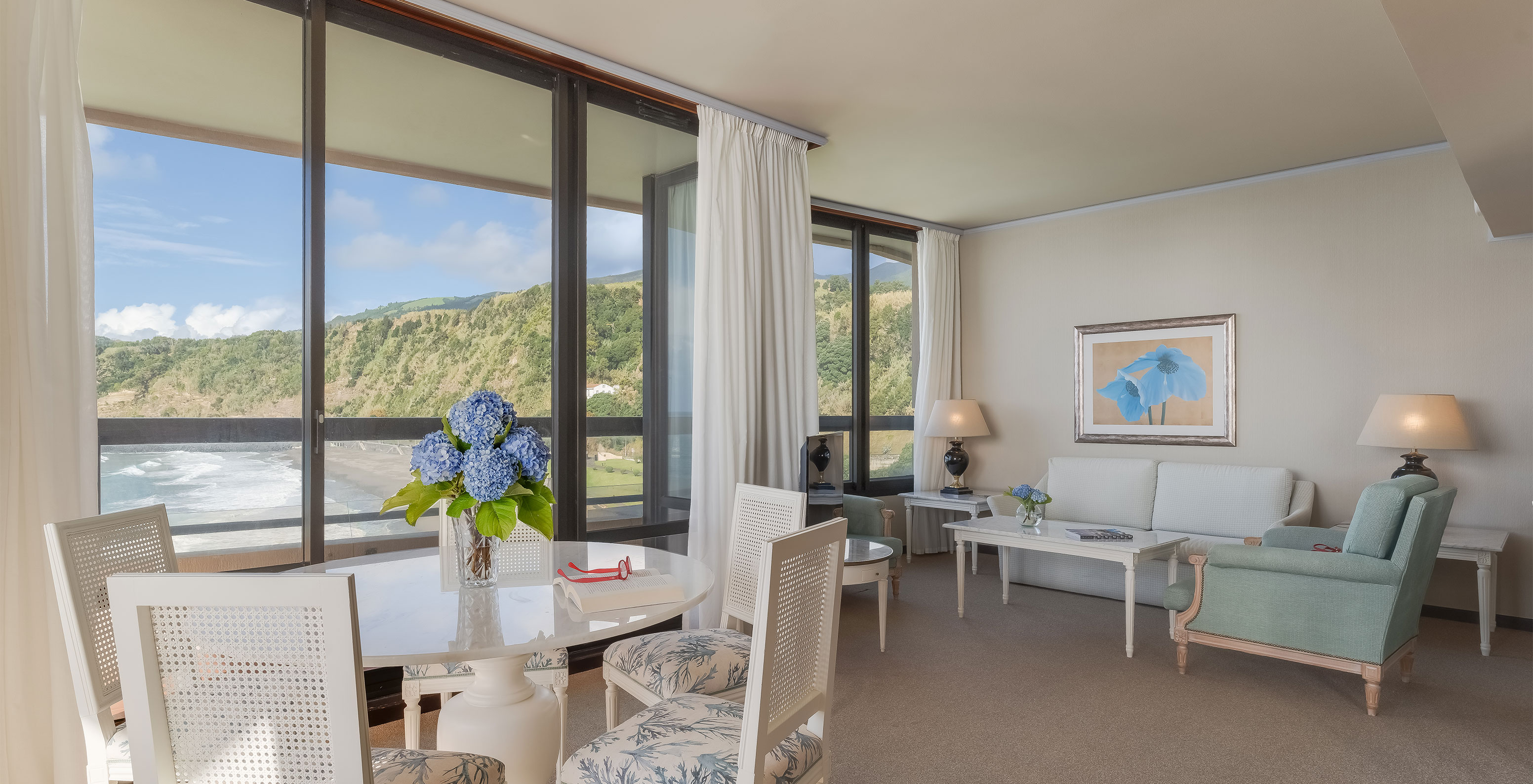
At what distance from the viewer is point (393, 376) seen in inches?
126

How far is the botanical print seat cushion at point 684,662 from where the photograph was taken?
2.22 metres

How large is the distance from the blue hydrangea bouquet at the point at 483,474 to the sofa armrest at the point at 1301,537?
3.98 m

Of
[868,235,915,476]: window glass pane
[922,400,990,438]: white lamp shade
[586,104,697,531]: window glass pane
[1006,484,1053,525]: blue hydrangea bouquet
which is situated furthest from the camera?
[868,235,915,476]: window glass pane

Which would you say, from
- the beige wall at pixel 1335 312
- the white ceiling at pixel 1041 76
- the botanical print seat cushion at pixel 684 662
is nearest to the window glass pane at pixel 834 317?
the white ceiling at pixel 1041 76

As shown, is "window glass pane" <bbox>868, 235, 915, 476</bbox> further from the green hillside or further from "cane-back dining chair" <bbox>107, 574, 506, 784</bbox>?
"cane-back dining chair" <bbox>107, 574, 506, 784</bbox>

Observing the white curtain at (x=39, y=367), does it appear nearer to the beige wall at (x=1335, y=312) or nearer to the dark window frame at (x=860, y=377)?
the dark window frame at (x=860, y=377)

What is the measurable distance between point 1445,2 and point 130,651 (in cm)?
302

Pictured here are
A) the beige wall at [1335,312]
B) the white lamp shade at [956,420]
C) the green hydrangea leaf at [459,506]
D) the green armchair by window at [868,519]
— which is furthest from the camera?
the white lamp shade at [956,420]

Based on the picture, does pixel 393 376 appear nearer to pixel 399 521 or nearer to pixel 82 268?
pixel 399 521

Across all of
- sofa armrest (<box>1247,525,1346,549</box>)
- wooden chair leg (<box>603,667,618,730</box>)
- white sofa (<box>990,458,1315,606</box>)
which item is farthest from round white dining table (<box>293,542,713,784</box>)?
white sofa (<box>990,458,1315,606</box>)

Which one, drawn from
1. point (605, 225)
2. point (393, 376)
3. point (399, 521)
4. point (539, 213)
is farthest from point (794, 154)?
point (399, 521)

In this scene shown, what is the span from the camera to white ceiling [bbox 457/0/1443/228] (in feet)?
10.4

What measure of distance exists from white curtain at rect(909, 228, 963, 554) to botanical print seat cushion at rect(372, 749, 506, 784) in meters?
5.27

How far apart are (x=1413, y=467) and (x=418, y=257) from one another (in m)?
5.13
